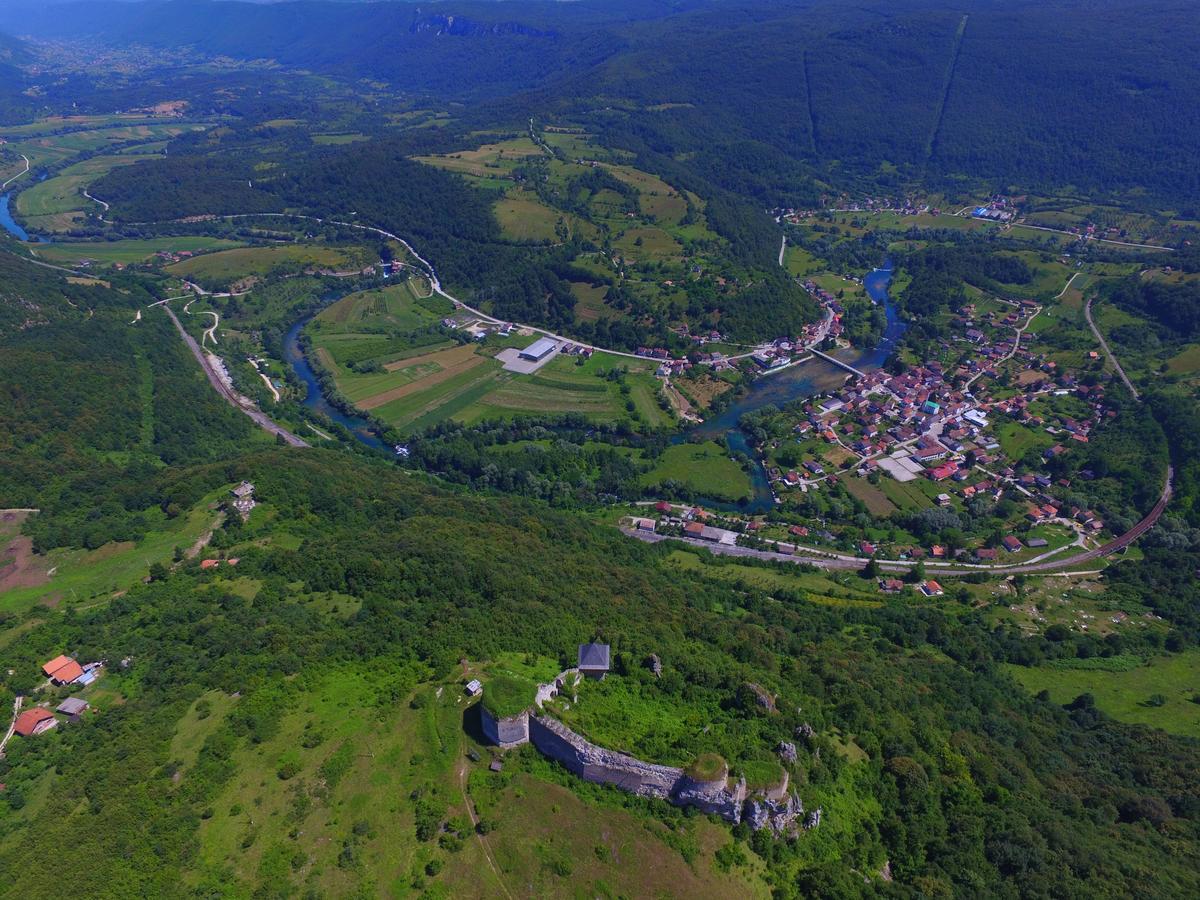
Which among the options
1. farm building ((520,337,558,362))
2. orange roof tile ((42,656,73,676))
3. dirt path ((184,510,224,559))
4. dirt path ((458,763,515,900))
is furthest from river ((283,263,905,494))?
dirt path ((458,763,515,900))

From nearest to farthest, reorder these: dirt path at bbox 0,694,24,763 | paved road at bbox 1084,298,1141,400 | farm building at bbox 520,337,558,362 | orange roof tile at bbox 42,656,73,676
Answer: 1. dirt path at bbox 0,694,24,763
2. orange roof tile at bbox 42,656,73,676
3. paved road at bbox 1084,298,1141,400
4. farm building at bbox 520,337,558,362

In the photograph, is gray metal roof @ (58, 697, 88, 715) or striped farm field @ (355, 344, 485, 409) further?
striped farm field @ (355, 344, 485, 409)

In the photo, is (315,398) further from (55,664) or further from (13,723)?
(13,723)

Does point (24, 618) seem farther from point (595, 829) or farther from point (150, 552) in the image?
Result: point (595, 829)

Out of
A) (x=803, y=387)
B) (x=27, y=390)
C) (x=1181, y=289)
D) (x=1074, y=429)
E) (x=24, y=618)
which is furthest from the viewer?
(x=1181, y=289)

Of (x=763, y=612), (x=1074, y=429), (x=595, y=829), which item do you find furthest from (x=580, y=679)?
(x=1074, y=429)

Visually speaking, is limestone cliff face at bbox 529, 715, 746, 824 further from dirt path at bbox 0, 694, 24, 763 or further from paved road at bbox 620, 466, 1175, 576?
paved road at bbox 620, 466, 1175, 576
